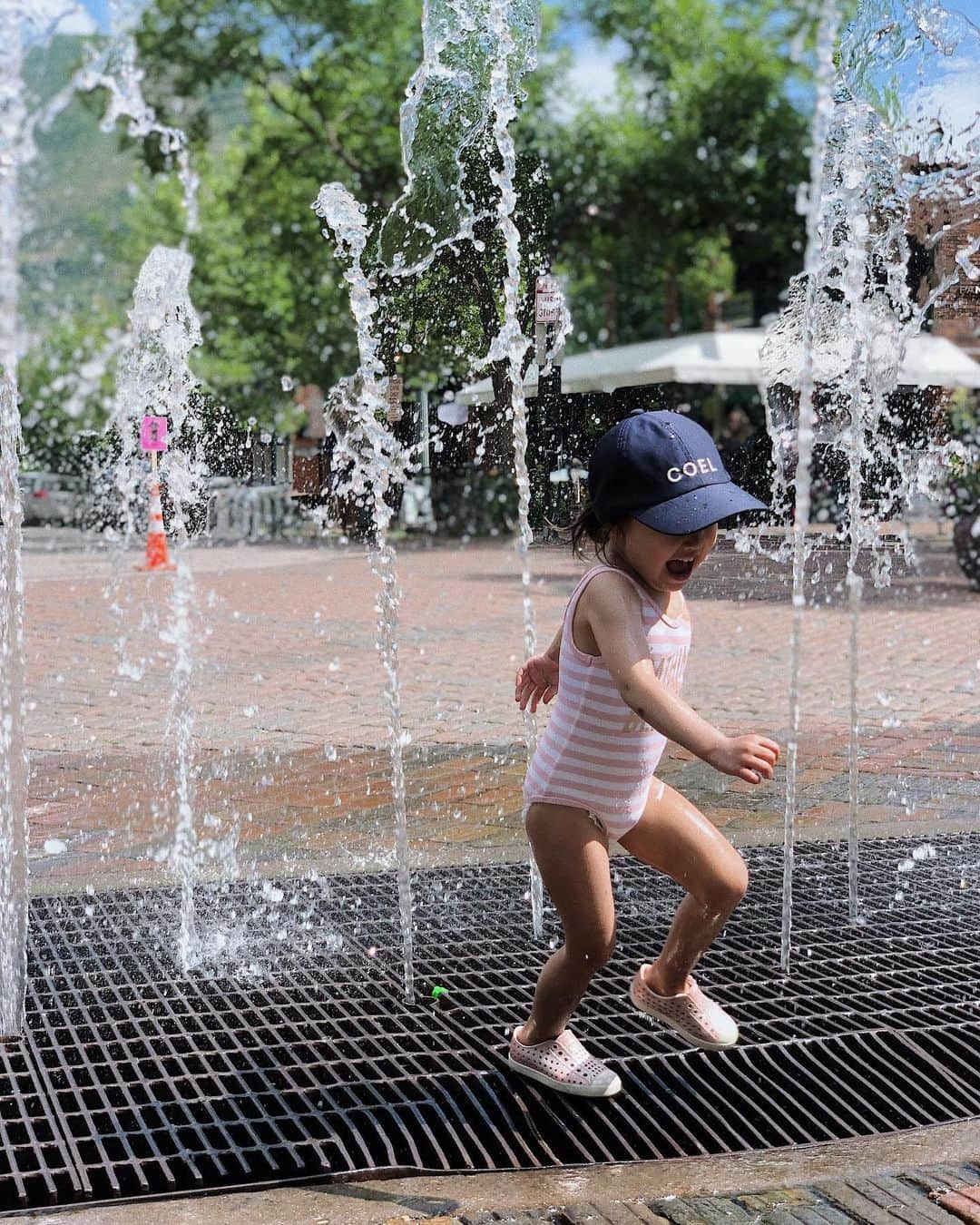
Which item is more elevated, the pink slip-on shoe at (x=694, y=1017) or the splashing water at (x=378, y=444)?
the splashing water at (x=378, y=444)

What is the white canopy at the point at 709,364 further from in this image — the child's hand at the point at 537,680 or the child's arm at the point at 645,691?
the child's arm at the point at 645,691

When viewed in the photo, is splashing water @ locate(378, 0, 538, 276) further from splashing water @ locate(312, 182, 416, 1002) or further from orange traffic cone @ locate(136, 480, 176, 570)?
orange traffic cone @ locate(136, 480, 176, 570)

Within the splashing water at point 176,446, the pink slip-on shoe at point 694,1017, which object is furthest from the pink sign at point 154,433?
the pink slip-on shoe at point 694,1017

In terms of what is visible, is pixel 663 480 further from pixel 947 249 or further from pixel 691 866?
→ pixel 947 249

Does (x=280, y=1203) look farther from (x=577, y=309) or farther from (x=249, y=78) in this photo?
(x=577, y=309)

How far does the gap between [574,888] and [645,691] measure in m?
0.41

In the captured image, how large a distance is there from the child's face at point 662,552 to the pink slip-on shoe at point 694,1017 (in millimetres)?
775

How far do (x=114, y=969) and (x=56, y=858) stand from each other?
1132 millimetres

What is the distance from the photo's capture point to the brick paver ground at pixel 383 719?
4.89m

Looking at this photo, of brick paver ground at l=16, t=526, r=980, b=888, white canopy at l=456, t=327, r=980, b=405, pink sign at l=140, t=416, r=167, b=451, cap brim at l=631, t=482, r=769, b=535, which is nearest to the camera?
cap brim at l=631, t=482, r=769, b=535

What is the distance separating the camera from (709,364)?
1834 cm

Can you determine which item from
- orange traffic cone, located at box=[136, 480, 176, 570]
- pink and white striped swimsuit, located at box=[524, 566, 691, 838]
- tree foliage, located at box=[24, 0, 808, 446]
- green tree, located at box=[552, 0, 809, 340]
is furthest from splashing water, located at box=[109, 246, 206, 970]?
green tree, located at box=[552, 0, 809, 340]

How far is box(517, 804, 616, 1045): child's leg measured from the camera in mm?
2705

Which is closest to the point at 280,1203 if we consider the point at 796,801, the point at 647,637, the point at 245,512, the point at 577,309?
the point at 647,637
